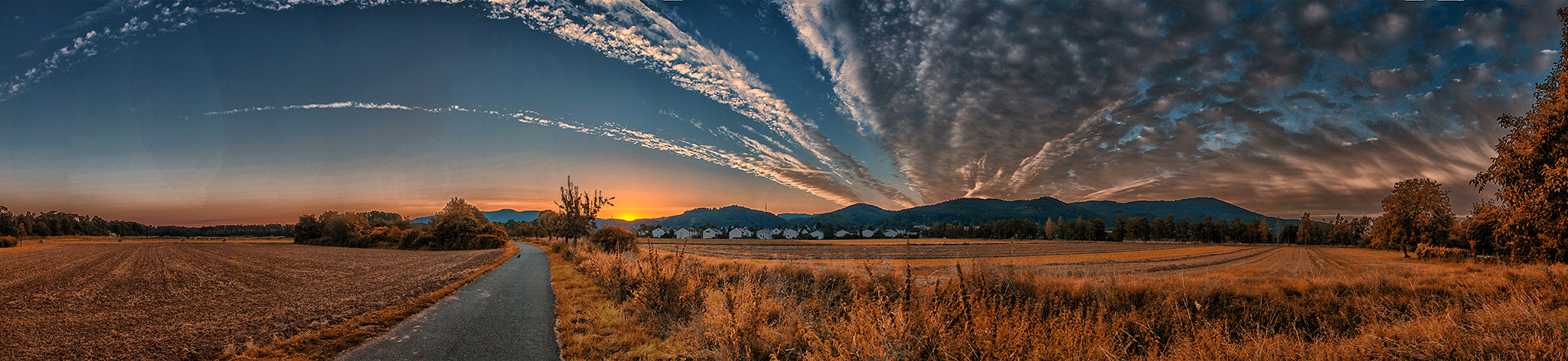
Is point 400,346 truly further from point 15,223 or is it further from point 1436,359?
point 15,223

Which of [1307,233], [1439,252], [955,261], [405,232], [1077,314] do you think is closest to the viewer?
[1077,314]

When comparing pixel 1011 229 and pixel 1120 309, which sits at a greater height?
pixel 1011 229

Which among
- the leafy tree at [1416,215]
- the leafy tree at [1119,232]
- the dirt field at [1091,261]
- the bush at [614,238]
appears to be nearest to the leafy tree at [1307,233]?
the leafy tree at [1119,232]

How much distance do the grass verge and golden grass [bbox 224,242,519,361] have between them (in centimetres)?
280

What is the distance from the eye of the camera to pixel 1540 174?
1356cm

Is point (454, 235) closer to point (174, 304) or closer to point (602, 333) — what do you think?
point (174, 304)

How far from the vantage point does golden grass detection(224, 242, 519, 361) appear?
6598mm

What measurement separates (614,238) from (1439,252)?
5956 cm

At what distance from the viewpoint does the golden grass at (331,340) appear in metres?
6.60

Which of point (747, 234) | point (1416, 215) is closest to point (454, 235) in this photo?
point (1416, 215)

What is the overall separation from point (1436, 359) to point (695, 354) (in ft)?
27.8

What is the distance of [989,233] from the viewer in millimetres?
137875

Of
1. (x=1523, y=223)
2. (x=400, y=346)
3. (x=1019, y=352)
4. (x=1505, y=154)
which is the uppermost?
(x=1505, y=154)

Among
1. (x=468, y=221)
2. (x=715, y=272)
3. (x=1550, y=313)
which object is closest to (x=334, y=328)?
(x=715, y=272)
